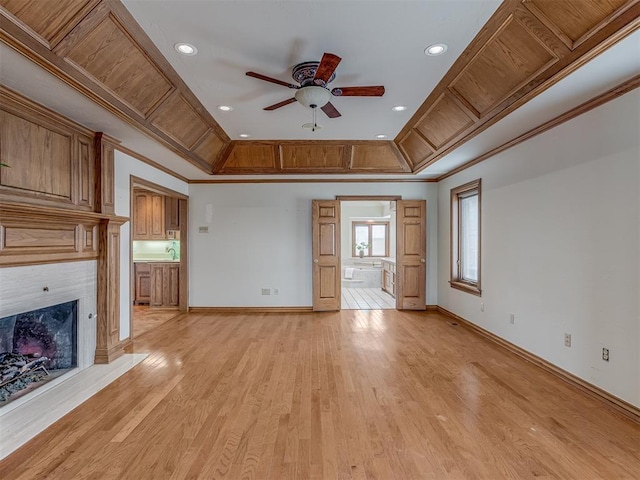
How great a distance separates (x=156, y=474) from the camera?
1.87 meters

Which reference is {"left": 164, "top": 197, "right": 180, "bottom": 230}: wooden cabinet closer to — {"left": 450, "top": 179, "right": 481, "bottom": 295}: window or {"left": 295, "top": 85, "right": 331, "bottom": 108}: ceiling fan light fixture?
{"left": 295, "top": 85, "right": 331, "bottom": 108}: ceiling fan light fixture

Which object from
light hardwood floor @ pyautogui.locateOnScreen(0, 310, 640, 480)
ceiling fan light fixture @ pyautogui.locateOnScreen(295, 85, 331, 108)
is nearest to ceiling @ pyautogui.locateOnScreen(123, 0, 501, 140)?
ceiling fan light fixture @ pyautogui.locateOnScreen(295, 85, 331, 108)

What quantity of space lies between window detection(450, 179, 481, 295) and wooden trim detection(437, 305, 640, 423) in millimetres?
783

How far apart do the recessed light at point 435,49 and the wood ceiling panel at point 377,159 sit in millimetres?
2403

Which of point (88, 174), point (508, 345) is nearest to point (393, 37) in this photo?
point (88, 174)

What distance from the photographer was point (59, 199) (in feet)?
9.93

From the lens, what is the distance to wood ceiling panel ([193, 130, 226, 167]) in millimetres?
4473

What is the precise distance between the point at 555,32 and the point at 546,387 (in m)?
2.91

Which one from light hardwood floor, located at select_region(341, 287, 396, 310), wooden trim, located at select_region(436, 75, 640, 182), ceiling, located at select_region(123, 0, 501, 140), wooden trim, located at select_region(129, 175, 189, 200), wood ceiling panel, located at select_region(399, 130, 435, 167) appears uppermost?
ceiling, located at select_region(123, 0, 501, 140)

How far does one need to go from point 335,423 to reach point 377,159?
4.11m

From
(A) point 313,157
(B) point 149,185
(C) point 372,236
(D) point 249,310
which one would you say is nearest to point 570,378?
(A) point 313,157

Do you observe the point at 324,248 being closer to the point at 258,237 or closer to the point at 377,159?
the point at 258,237

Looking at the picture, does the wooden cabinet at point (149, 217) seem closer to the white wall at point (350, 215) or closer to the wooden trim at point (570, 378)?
the wooden trim at point (570, 378)

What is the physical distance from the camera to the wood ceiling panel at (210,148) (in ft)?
14.7
